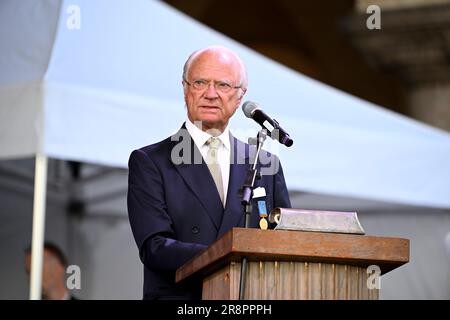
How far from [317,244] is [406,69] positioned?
8.73 metres

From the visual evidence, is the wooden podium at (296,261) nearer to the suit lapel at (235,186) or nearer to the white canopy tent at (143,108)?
the suit lapel at (235,186)

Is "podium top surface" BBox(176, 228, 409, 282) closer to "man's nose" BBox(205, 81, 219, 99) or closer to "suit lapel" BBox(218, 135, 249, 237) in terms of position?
"suit lapel" BBox(218, 135, 249, 237)

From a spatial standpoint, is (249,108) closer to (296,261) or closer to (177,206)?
(177,206)

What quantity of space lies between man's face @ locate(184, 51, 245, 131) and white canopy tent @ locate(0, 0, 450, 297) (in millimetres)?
1122

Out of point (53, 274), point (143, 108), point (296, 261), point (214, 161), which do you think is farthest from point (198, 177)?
point (53, 274)

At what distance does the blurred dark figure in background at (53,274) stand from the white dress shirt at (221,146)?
10.0 feet


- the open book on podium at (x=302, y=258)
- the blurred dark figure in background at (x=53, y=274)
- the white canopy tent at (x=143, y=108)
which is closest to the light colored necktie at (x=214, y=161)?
the open book on podium at (x=302, y=258)

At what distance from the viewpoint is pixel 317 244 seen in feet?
12.5

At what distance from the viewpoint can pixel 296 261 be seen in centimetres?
384

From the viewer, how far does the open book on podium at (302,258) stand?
377cm

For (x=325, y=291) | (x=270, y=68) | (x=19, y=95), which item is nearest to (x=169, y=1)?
(x=270, y=68)

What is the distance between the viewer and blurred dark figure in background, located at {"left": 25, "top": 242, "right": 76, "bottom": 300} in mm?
7316

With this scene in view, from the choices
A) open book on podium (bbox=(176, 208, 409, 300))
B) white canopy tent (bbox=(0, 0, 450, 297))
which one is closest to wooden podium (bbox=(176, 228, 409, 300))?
open book on podium (bbox=(176, 208, 409, 300))

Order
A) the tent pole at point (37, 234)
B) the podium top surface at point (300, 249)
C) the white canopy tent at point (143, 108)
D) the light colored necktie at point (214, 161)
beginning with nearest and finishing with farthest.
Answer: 1. the podium top surface at point (300, 249)
2. the light colored necktie at point (214, 161)
3. the tent pole at point (37, 234)
4. the white canopy tent at point (143, 108)
